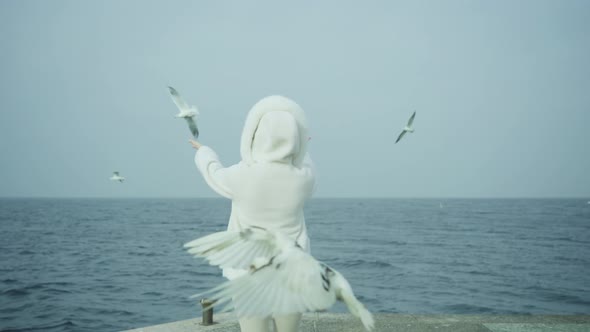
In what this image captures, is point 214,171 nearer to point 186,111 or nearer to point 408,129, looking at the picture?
point 186,111

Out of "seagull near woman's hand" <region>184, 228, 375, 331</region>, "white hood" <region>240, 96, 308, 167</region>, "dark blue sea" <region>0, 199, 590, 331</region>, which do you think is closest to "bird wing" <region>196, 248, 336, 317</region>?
"seagull near woman's hand" <region>184, 228, 375, 331</region>

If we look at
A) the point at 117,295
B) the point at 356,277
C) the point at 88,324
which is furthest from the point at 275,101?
the point at 356,277

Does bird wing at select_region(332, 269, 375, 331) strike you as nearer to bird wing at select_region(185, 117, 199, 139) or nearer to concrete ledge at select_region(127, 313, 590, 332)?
concrete ledge at select_region(127, 313, 590, 332)

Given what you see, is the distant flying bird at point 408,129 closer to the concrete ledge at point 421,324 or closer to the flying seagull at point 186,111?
the flying seagull at point 186,111

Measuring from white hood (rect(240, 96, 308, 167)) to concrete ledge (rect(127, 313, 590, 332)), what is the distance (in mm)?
3437

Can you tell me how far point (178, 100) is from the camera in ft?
39.6

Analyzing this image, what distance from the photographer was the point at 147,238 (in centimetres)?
4197

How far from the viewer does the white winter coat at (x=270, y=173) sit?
113 inches

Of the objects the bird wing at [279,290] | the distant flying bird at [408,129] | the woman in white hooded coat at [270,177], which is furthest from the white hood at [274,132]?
the distant flying bird at [408,129]

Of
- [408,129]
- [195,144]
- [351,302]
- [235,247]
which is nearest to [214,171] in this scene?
[195,144]

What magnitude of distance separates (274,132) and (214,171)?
47 cm

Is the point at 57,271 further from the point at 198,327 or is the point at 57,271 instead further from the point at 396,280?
the point at 198,327

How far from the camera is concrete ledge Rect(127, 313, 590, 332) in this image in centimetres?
584

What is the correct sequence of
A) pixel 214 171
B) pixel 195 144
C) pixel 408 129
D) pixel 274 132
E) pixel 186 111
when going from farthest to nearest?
pixel 408 129, pixel 186 111, pixel 195 144, pixel 214 171, pixel 274 132
